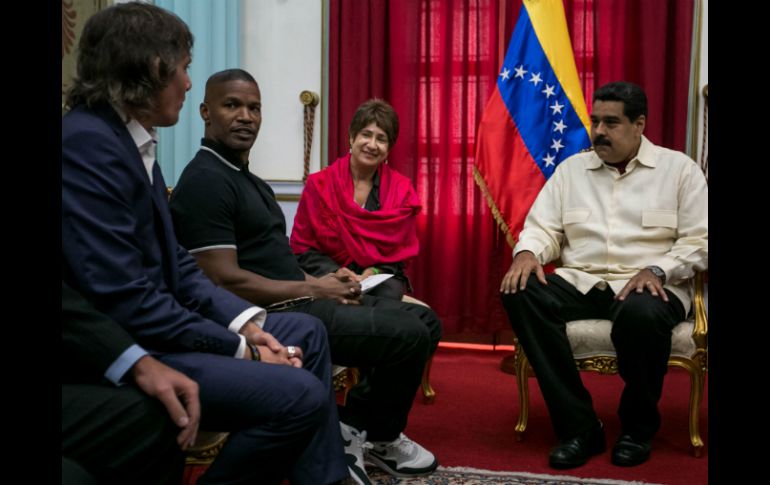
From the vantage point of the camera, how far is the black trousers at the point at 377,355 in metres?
2.24

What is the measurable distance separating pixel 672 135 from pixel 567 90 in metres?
0.72

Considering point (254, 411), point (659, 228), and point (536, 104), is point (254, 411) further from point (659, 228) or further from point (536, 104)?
point (536, 104)

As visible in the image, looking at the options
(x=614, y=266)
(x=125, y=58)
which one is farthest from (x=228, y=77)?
(x=614, y=266)

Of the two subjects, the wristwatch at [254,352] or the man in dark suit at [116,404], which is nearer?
the man in dark suit at [116,404]

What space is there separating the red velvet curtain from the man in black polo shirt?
1.88 meters

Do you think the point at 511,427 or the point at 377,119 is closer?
the point at 511,427

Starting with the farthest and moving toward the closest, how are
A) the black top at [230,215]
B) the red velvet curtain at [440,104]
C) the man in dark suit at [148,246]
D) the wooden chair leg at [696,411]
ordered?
the red velvet curtain at [440,104]
the wooden chair leg at [696,411]
the black top at [230,215]
the man in dark suit at [148,246]

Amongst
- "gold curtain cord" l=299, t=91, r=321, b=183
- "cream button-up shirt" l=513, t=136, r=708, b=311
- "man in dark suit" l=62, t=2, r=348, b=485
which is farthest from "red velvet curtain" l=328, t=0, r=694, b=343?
"man in dark suit" l=62, t=2, r=348, b=485

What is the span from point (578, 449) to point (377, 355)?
2.78 ft

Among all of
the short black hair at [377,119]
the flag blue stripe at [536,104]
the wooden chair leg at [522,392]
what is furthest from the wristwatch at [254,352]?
the flag blue stripe at [536,104]

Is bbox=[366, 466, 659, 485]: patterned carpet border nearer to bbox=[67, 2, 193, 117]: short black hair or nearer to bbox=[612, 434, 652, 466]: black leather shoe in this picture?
bbox=[612, 434, 652, 466]: black leather shoe

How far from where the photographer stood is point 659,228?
2.93 m

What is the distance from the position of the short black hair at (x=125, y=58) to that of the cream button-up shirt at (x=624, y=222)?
1795mm

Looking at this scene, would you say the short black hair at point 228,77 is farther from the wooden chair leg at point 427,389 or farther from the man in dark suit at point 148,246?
the wooden chair leg at point 427,389
